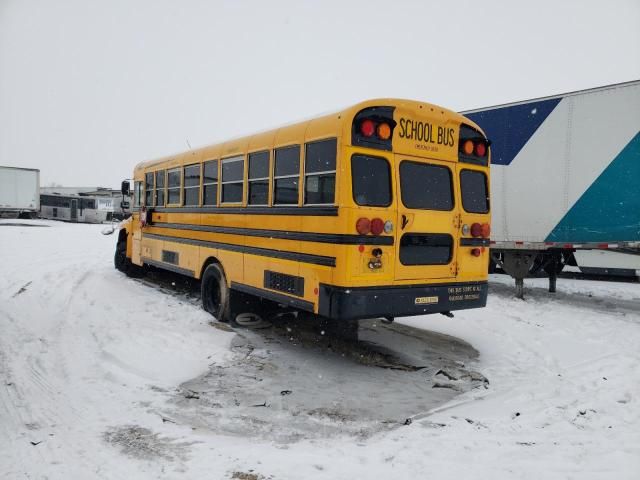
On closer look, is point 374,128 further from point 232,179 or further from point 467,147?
point 232,179

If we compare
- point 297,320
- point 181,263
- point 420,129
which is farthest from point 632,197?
point 181,263

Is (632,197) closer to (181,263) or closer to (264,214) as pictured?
(264,214)

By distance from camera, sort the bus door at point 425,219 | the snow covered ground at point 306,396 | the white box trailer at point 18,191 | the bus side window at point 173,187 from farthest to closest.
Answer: the white box trailer at point 18,191 < the bus side window at point 173,187 < the bus door at point 425,219 < the snow covered ground at point 306,396

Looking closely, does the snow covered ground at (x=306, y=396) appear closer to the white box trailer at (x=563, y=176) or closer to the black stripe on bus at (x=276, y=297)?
the black stripe on bus at (x=276, y=297)

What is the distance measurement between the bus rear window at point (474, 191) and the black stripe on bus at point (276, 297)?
2.21 metres

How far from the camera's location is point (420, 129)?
216 inches

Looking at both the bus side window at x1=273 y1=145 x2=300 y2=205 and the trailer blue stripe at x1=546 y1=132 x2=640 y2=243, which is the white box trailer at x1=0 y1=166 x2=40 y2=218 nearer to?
the bus side window at x1=273 y1=145 x2=300 y2=205

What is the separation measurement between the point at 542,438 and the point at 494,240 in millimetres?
6849

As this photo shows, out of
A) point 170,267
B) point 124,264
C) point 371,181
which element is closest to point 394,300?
point 371,181

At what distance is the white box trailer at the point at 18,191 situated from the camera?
112 ft

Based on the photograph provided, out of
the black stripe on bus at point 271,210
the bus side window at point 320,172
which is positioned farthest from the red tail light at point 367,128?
the black stripe on bus at point 271,210

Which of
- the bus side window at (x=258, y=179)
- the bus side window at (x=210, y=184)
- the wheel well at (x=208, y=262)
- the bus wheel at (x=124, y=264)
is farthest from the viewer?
the bus wheel at (x=124, y=264)

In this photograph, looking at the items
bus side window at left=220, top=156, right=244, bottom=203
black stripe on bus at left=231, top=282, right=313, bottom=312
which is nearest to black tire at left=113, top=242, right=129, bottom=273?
→ bus side window at left=220, top=156, right=244, bottom=203

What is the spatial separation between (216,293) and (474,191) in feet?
12.9
